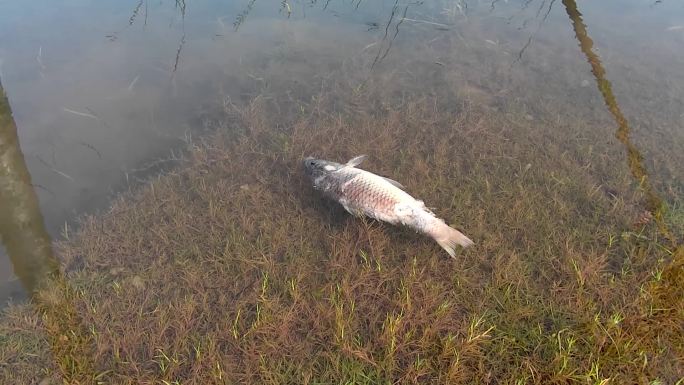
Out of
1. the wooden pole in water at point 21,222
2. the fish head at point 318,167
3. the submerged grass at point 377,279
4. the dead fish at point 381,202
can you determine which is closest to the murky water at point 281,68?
the wooden pole in water at point 21,222

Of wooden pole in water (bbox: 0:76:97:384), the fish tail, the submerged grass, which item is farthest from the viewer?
the fish tail

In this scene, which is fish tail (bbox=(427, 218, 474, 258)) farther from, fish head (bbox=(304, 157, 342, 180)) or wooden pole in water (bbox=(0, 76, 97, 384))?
wooden pole in water (bbox=(0, 76, 97, 384))

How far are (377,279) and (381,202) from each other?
633mm

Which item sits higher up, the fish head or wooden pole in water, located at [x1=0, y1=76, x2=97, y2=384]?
the fish head

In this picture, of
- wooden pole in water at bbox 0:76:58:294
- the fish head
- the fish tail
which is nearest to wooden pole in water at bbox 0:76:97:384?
wooden pole in water at bbox 0:76:58:294

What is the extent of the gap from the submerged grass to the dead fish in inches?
7.9

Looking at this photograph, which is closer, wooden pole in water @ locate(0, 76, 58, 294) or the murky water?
wooden pole in water @ locate(0, 76, 58, 294)

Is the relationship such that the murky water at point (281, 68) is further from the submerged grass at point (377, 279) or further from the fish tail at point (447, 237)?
the fish tail at point (447, 237)

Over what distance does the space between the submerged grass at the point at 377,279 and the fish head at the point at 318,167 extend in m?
0.23

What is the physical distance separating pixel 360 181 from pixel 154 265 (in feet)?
6.31

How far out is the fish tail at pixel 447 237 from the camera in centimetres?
335

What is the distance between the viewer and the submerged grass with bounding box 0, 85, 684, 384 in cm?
284

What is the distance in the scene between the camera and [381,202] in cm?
355

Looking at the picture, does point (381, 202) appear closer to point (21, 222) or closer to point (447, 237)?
point (447, 237)
